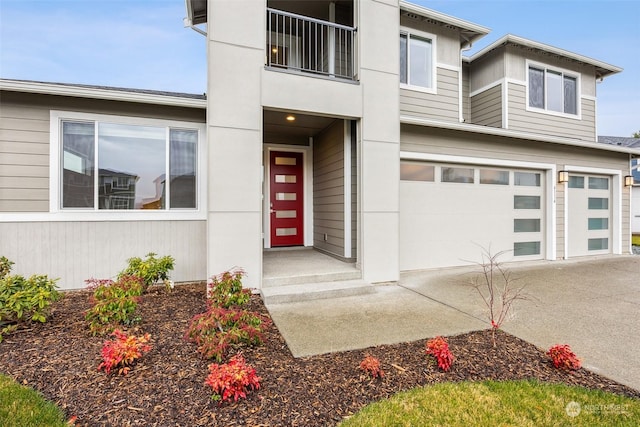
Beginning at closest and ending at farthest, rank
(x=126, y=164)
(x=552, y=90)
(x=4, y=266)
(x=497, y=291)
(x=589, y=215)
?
(x=4, y=266) → (x=497, y=291) → (x=126, y=164) → (x=589, y=215) → (x=552, y=90)

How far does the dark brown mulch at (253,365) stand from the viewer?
203 centimetres

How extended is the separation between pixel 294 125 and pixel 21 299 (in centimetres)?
502

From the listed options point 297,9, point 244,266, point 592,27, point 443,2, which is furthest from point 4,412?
point 592,27

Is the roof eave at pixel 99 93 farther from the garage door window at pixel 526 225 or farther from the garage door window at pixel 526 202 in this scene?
the garage door window at pixel 526 225

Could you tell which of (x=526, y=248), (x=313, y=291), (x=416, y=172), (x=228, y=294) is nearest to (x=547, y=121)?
(x=526, y=248)

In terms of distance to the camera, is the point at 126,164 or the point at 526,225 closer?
the point at 126,164

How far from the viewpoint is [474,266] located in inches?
270

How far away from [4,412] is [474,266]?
7.30 meters

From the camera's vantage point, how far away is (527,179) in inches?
301

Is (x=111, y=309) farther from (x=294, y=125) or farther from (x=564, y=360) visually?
(x=294, y=125)

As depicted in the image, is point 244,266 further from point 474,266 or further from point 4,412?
point 474,266

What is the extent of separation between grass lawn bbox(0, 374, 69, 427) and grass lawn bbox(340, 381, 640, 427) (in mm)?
1845

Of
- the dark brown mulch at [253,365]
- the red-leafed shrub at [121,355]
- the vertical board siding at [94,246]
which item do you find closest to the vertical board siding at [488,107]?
the dark brown mulch at [253,365]

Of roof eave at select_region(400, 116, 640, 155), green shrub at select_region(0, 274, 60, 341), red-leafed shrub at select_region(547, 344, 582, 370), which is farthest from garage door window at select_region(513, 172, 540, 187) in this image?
green shrub at select_region(0, 274, 60, 341)
